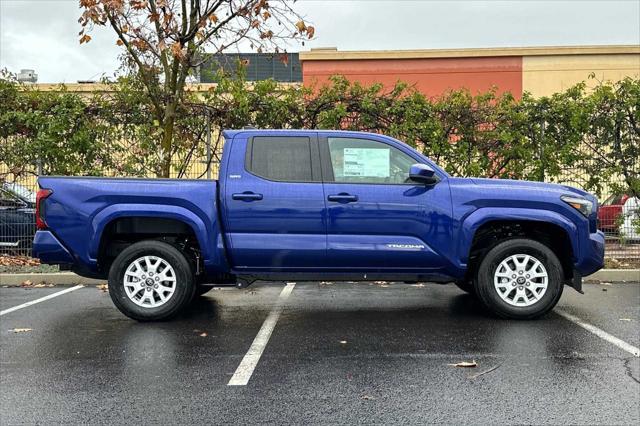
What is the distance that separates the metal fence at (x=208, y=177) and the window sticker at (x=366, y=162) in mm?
4769

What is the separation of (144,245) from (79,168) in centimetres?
524

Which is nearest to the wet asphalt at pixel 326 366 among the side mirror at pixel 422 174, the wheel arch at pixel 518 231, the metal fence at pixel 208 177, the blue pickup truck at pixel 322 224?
the blue pickup truck at pixel 322 224

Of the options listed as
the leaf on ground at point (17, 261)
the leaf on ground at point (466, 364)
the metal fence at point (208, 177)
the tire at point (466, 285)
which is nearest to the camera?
the leaf on ground at point (466, 364)

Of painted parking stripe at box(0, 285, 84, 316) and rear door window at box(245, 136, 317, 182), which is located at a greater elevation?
rear door window at box(245, 136, 317, 182)

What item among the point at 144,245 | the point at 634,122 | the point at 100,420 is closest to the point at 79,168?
the point at 144,245

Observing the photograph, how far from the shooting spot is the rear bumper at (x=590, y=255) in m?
6.11

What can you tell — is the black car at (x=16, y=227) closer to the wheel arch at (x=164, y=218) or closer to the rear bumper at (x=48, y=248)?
the rear bumper at (x=48, y=248)

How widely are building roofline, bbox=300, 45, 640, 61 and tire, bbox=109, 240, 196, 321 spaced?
17162 mm

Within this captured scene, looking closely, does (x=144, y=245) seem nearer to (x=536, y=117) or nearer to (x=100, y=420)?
(x=100, y=420)

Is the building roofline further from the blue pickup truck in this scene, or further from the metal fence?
the blue pickup truck

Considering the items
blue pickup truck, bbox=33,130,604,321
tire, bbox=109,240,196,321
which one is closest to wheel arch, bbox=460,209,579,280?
blue pickup truck, bbox=33,130,604,321

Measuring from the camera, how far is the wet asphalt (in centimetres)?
382

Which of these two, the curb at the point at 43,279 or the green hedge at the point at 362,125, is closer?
the curb at the point at 43,279

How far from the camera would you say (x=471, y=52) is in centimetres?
2319
